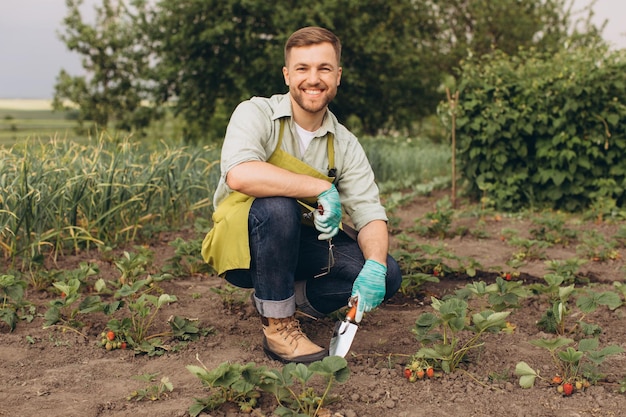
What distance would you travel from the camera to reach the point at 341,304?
2975 millimetres

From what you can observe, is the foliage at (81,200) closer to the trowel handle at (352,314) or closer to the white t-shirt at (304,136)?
the white t-shirt at (304,136)

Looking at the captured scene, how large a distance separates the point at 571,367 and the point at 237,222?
1.32 m

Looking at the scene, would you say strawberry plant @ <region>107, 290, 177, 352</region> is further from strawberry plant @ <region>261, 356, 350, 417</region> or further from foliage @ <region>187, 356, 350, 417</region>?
strawberry plant @ <region>261, 356, 350, 417</region>

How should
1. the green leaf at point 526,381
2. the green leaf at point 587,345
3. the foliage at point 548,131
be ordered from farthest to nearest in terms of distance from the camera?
1. the foliage at point 548,131
2. the green leaf at point 587,345
3. the green leaf at point 526,381

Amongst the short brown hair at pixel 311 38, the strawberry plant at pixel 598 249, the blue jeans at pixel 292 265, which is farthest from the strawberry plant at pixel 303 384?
the strawberry plant at pixel 598 249

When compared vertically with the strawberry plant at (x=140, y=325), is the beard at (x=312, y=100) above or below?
above

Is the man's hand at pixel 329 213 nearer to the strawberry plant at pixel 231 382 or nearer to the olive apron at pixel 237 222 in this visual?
the olive apron at pixel 237 222

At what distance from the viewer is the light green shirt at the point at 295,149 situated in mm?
2674

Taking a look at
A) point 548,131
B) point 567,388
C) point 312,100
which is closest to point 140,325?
point 312,100

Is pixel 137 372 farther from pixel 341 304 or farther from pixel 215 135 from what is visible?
pixel 215 135

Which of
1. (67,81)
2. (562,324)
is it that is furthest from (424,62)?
(562,324)

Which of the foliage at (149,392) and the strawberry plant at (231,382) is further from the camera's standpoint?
the foliage at (149,392)

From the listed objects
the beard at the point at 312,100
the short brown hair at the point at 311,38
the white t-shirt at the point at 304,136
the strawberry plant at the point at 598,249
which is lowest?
the strawberry plant at the point at 598,249

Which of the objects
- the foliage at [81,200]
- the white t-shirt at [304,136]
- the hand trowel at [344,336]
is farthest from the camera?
the foliage at [81,200]
